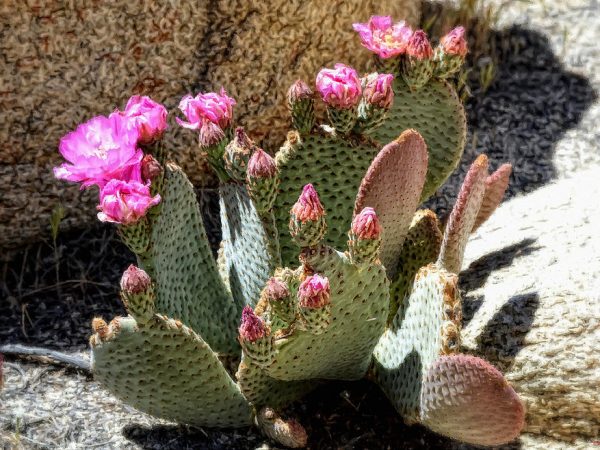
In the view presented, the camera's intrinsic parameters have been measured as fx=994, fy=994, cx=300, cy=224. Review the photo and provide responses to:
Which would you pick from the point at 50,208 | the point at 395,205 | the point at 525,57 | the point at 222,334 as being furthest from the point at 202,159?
the point at 525,57

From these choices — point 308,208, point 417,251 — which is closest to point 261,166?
point 308,208

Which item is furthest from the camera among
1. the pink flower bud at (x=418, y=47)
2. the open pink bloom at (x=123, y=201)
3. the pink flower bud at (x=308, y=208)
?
the pink flower bud at (x=418, y=47)

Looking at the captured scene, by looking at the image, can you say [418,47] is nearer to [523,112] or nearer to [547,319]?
[547,319]

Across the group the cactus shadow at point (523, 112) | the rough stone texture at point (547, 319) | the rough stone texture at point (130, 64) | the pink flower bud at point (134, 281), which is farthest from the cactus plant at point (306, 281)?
the cactus shadow at point (523, 112)

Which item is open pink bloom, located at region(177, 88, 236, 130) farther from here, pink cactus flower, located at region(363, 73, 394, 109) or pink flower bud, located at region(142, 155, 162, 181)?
pink cactus flower, located at region(363, 73, 394, 109)

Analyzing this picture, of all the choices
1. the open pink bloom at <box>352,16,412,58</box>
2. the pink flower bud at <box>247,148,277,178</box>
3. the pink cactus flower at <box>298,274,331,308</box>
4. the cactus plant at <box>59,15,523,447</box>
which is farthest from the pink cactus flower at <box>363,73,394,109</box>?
the pink cactus flower at <box>298,274,331,308</box>

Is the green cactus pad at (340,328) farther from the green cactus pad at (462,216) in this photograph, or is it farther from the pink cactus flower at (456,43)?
the pink cactus flower at (456,43)
